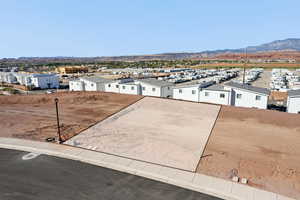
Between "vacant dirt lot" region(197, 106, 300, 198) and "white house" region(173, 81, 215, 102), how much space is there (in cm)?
1158

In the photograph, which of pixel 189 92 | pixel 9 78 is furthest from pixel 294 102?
pixel 9 78

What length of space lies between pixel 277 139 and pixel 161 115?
12.4 m

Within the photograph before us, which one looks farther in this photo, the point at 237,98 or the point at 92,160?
the point at 237,98

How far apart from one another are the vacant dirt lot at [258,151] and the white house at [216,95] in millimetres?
8715

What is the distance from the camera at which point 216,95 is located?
33312 millimetres

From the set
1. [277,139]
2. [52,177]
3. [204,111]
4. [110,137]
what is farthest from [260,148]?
[52,177]

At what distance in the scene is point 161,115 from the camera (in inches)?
971

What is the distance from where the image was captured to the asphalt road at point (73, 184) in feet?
33.2

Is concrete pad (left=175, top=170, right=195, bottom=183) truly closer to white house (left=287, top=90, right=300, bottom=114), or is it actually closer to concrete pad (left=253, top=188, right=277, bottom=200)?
concrete pad (left=253, top=188, right=277, bottom=200)

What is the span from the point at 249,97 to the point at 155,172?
25.8 meters

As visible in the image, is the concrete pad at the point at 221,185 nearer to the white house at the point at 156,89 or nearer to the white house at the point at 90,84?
the white house at the point at 156,89

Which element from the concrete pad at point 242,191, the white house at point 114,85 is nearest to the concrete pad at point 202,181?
the concrete pad at point 242,191

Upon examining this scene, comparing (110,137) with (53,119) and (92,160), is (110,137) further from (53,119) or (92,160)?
(53,119)

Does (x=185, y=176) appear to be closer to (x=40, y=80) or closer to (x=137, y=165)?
(x=137, y=165)
